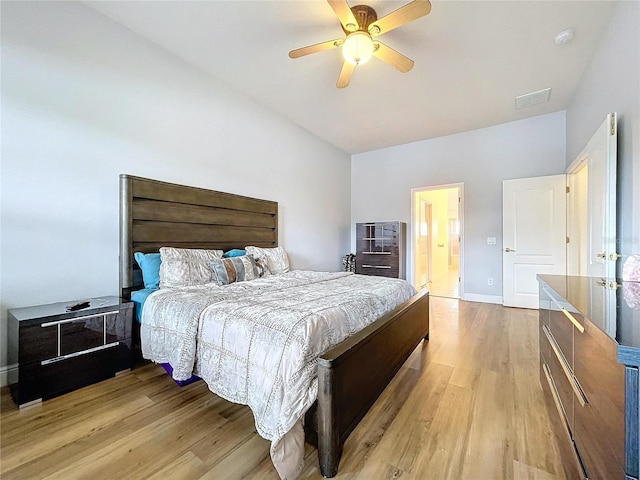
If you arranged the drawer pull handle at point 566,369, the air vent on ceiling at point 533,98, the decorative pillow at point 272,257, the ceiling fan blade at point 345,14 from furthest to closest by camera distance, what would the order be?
the air vent on ceiling at point 533,98, the decorative pillow at point 272,257, the ceiling fan blade at point 345,14, the drawer pull handle at point 566,369

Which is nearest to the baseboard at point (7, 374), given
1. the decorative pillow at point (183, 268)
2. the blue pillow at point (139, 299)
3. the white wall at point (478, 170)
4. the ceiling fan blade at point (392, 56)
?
the blue pillow at point (139, 299)

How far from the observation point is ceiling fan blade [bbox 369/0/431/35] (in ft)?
5.92

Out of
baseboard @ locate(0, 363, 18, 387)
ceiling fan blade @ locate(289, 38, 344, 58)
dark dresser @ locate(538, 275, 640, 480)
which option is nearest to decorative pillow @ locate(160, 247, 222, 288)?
baseboard @ locate(0, 363, 18, 387)

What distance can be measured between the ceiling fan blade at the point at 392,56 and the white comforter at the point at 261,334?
202cm

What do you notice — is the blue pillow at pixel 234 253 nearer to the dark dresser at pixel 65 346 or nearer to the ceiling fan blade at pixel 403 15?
the dark dresser at pixel 65 346

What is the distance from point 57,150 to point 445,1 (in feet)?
11.0

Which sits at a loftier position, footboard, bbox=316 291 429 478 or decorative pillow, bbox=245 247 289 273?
decorative pillow, bbox=245 247 289 273

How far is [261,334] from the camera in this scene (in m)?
1.39

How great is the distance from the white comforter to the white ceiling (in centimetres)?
240

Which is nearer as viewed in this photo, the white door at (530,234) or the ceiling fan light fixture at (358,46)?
the ceiling fan light fixture at (358,46)

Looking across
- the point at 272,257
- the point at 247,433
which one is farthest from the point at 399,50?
the point at 247,433

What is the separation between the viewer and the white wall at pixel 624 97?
6.82 ft

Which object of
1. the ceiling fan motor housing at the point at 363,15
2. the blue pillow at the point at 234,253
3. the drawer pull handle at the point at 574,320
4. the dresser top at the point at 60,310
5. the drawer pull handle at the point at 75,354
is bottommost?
the drawer pull handle at the point at 75,354

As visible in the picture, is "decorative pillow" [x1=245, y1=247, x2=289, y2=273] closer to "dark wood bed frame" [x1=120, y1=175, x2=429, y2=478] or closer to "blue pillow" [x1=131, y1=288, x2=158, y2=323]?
"dark wood bed frame" [x1=120, y1=175, x2=429, y2=478]
